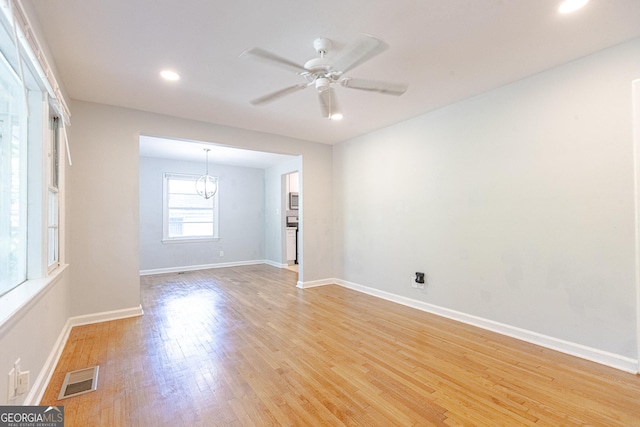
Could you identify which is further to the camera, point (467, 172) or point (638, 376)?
point (467, 172)

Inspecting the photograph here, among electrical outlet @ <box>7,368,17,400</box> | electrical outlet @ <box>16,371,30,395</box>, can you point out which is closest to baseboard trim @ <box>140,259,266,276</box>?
electrical outlet @ <box>16,371,30,395</box>

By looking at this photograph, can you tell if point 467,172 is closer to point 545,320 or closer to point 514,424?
point 545,320

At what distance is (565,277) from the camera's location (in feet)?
8.49

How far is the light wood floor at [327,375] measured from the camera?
1760 mm

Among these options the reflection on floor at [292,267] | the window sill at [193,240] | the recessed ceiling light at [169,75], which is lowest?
the reflection on floor at [292,267]

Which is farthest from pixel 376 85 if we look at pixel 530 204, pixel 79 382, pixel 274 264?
pixel 274 264

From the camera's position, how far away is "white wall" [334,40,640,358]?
2.34 metres

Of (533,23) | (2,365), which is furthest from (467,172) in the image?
(2,365)

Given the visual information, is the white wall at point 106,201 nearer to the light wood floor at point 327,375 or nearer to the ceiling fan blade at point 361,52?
the light wood floor at point 327,375

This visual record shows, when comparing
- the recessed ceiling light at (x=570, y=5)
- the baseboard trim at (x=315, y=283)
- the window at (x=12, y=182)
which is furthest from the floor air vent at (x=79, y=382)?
the recessed ceiling light at (x=570, y=5)

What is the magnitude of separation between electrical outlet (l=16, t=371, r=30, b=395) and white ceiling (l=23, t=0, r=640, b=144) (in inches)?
82.7

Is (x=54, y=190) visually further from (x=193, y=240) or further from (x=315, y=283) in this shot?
(x=193, y=240)

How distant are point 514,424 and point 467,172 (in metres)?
2.42

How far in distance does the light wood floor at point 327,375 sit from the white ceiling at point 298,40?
8.16 feet
